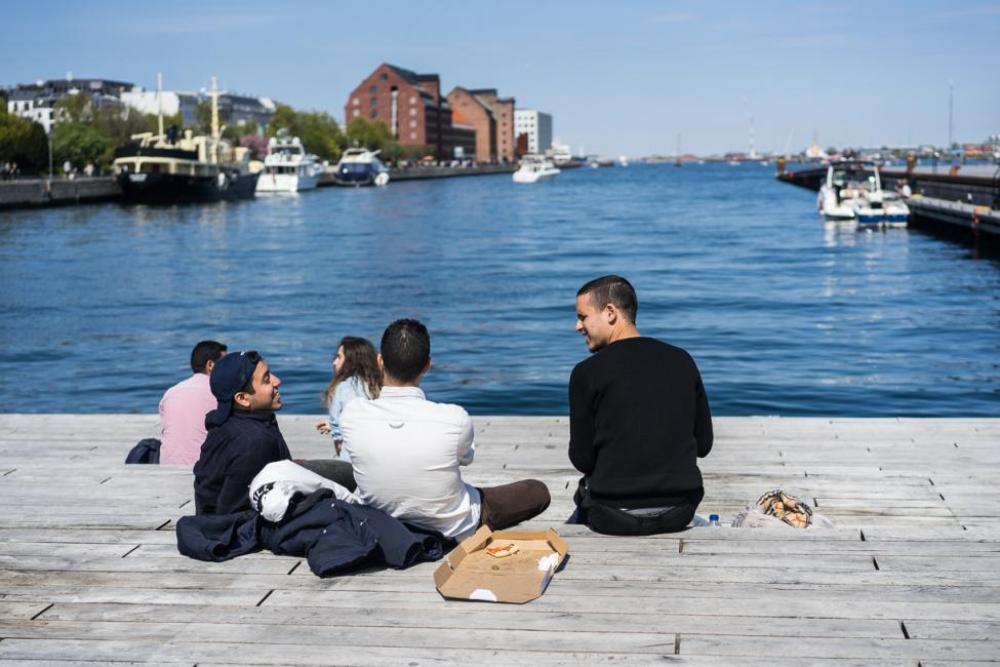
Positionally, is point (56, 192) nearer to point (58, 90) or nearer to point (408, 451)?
point (408, 451)

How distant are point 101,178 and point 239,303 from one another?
202ft

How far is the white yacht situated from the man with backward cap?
347 ft

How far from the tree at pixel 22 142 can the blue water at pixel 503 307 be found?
71.8 feet

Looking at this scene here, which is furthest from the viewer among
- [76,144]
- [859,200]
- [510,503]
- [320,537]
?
[76,144]

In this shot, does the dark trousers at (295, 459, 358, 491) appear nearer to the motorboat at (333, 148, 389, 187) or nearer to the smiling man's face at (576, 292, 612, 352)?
the smiling man's face at (576, 292, 612, 352)

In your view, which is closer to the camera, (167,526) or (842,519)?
(167,526)

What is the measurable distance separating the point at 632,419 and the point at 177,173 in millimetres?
87113

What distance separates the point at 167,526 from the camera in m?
6.08

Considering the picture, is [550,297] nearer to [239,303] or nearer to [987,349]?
[239,303]

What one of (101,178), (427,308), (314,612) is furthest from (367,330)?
(101,178)

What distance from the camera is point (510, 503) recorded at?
583 centimetres

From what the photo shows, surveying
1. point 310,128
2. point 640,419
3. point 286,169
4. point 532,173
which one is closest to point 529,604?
point 640,419

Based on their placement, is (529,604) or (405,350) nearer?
(529,604)

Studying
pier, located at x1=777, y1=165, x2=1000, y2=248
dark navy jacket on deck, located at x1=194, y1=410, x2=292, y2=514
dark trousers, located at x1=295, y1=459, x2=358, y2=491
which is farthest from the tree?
dark navy jacket on deck, located at x1=194, y1=410, x2=292, y2=514
